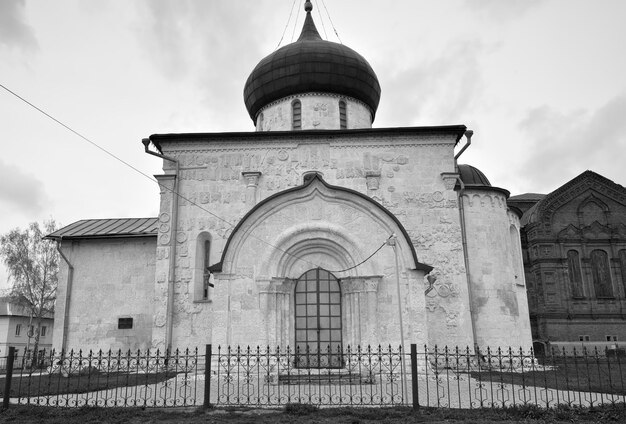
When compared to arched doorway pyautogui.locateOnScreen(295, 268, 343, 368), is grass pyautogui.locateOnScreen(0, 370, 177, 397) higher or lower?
lower

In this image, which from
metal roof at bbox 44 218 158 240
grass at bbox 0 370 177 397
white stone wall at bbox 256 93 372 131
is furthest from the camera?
white stone wall at bbox 256 93 372 131

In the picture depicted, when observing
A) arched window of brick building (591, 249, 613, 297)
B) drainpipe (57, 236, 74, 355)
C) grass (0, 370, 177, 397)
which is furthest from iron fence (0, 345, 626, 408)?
arched window of brick building (591, 249, 613, 297)

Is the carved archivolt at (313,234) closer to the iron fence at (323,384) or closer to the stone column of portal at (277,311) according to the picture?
the stone column of portal at (277,311)

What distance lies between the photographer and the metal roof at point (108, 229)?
17547 mm

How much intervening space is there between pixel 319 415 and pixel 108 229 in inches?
513

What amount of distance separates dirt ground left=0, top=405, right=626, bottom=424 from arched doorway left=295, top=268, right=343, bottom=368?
5.15 meters

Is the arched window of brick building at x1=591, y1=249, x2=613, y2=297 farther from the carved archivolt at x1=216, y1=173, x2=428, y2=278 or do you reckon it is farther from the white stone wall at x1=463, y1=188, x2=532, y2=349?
the carved archivolt at x1=216, y1=173, x2=428, y2=278

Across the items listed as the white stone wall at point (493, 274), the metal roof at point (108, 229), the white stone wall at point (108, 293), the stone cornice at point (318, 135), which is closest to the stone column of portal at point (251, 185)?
the stone cornice at point (318, 135)

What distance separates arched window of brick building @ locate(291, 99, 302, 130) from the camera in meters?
18.3

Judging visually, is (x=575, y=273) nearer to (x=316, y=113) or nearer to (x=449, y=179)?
(x=449, y=179)

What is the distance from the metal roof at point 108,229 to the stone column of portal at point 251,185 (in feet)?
12.4

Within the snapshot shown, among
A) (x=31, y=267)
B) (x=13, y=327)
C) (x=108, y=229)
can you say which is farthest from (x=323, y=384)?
(x=13, y=327)

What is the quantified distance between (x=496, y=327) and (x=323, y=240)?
243 inches

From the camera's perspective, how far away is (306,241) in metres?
13.4
